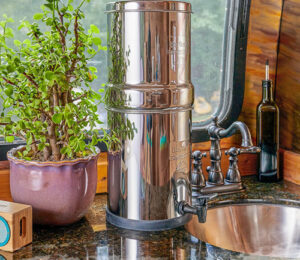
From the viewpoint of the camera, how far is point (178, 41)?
1245 millimetres

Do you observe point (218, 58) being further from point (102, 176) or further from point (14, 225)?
point (14, 225)

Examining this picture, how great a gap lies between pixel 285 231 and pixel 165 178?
1.86 ft

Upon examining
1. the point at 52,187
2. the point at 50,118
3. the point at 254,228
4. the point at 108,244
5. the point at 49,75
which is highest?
the point at 49,75

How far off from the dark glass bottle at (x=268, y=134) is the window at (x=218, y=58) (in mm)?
142

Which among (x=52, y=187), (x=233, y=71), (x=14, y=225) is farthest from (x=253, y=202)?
(x=14, y=225)

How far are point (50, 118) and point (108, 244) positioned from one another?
0.36 meters

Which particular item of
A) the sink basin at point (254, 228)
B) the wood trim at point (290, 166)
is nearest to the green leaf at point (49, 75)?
the sink basin at point (254, 228)

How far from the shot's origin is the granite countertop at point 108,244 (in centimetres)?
117

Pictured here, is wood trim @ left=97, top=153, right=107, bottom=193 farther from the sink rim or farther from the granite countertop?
the sink rim

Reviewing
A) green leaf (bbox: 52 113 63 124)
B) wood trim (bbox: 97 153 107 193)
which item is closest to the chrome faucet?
wood trim (bbox: 97 153 107 193)

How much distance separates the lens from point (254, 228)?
163 cm

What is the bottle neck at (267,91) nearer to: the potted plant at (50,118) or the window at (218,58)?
the window at (218,58)

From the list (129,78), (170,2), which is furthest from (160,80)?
(170,2)

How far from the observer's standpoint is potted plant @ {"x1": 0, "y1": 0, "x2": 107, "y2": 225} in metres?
1.19
